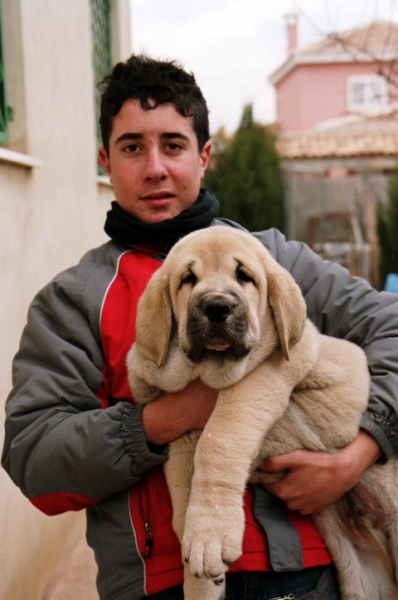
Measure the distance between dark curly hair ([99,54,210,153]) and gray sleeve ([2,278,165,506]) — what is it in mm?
673

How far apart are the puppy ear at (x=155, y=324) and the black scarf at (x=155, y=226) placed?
34 centimetres

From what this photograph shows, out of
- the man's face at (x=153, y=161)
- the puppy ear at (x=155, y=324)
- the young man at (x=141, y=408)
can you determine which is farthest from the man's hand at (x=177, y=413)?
the man's face at (x=153, y=161)

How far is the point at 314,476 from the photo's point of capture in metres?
2.23

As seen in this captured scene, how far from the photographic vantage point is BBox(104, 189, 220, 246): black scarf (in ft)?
8.38

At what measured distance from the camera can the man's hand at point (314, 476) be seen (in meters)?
2.22

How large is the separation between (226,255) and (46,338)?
61 cm

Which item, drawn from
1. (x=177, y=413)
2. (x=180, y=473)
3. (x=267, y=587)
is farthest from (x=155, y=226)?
(x=267, y=587)

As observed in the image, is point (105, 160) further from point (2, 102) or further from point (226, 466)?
point (2, 102)

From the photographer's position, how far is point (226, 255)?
2232mm

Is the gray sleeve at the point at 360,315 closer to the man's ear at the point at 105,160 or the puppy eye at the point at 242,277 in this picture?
the puppy eye at the point at 242,277

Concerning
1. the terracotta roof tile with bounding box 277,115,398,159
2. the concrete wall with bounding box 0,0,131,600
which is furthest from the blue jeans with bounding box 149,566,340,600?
the terracotta roof tile with bounding box 277,115,398,159

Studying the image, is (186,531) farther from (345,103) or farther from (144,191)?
(345,103)

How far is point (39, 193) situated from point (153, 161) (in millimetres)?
2337

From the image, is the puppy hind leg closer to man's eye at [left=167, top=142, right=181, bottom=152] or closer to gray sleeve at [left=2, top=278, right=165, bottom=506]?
gray sleeve at [left=2, top=278, right=165, bottom=506]
